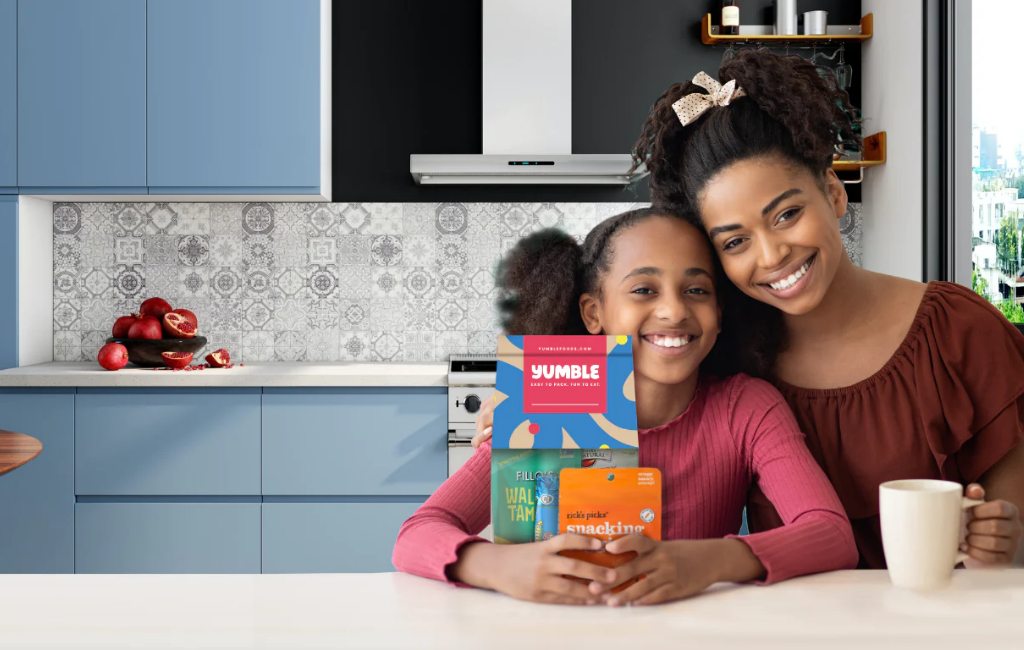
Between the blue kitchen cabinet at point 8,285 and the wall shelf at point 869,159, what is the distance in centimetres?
317

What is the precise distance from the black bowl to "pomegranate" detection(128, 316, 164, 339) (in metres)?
0.02

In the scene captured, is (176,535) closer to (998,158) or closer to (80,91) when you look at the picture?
(80,91)

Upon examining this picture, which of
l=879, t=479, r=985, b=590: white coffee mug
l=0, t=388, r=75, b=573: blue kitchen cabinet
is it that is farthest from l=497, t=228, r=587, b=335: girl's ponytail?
l=0, t=388, r=75, b=573: blue kitchen cabinet

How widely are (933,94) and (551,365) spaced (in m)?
2.68

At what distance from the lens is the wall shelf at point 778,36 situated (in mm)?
3104

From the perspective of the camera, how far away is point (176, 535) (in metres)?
2.69


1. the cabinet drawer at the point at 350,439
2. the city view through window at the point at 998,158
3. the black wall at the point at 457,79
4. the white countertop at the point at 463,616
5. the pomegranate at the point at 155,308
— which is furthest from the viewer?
the black wall at the point at 457,79

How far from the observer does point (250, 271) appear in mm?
3252

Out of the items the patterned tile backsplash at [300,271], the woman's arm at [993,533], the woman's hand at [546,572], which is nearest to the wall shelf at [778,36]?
the patterned tile backsplash at [300,271]

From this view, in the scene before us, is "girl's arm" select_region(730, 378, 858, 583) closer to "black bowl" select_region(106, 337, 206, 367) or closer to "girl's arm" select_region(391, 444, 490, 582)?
"girl's arm" select_region(391, 444, 490, 582)

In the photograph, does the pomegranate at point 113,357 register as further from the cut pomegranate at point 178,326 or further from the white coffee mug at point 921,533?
the white coffee mug at point 921,533

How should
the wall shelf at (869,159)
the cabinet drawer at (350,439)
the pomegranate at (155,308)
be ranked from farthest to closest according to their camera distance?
the wall shelf at (869,159)
the pomegranate at (155,308)
the cabinet drawer at (350,439)

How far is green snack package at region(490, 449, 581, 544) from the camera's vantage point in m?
0.73

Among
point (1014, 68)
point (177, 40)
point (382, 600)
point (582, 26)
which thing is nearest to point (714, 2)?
point (582, 26)
